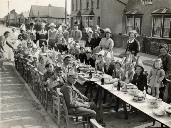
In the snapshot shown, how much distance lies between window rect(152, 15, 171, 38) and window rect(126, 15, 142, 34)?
2050 millimetres

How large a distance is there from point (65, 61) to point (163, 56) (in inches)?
131

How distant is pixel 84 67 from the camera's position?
9.39m

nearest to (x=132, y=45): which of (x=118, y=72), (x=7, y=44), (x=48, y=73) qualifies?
(x=118, y=72)

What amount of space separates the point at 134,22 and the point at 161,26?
3.71 m

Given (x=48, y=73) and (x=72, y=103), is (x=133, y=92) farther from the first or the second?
(x=48, y=73)

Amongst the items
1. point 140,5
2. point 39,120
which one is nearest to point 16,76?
point 39,120

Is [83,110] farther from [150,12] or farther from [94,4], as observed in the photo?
[94,4]

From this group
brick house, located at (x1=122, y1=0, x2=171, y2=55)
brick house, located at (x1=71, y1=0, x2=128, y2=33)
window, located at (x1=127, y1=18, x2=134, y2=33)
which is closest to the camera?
brick house, located at (x1=122, y1=0, x2=171, y2=55)

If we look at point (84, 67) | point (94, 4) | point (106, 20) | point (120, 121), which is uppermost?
point (94, 4)

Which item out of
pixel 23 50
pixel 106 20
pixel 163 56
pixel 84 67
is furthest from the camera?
pixel 106 20

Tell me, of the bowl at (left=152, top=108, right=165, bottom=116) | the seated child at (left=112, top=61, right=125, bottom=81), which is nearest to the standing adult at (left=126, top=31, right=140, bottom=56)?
the seated child at (left=112, top=61, right=125, bottom=81)

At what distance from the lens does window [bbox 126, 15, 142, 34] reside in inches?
915

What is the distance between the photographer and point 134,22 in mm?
23797

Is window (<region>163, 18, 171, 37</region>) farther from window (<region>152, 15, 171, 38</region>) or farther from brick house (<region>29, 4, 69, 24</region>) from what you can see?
brick house (<region>29, 4, 69, 24</region>)
